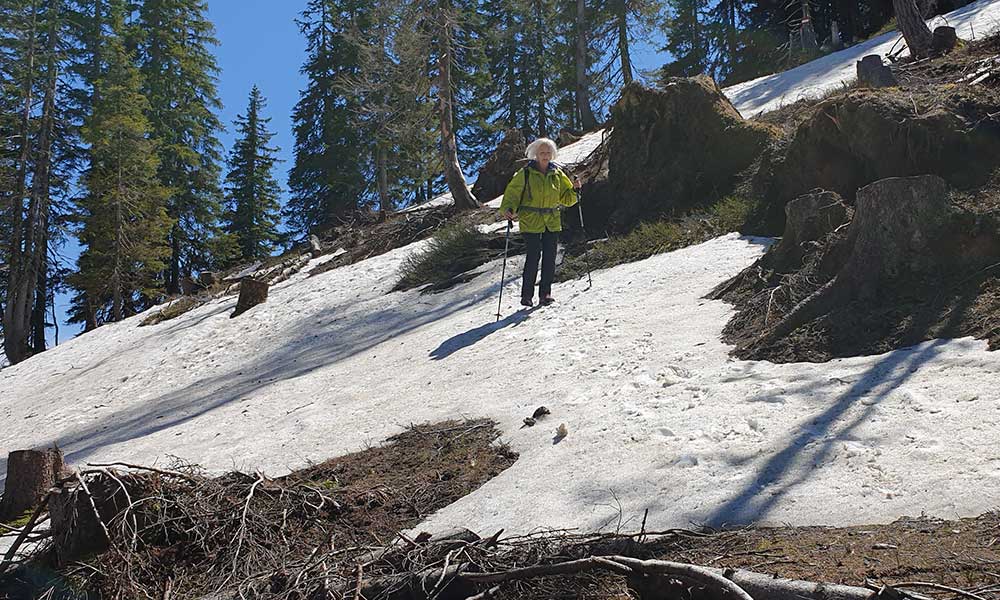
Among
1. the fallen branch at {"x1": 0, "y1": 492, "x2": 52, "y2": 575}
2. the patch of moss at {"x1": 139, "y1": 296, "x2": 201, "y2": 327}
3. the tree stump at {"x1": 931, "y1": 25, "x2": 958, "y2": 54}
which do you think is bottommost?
the fallen branch at {"x1": 0, "y1": 492, "x2": 52, "y2": 575}

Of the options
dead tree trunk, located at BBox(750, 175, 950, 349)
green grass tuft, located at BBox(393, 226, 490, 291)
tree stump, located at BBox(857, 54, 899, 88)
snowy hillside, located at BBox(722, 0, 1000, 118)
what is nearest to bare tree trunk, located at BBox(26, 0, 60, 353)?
A: green grass tuft, located at BBox(393, 226, 490, 291)

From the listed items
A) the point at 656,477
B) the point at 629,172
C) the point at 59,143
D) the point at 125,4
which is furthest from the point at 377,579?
the point at 125,4

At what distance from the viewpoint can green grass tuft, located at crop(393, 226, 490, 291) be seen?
46.9 ft

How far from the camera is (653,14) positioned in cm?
3281

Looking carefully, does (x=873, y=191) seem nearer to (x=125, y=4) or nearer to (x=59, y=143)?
(x=59, y=143)

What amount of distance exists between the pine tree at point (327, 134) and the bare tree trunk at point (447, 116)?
46.9ft

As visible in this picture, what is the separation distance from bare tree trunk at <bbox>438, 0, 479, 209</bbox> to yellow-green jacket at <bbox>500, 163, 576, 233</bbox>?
33.3ft

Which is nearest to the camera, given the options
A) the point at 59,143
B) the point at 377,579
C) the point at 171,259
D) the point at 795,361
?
the point at 377,579

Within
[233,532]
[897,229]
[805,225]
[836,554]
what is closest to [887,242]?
[897,229]

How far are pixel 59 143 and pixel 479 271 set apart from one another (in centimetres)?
2605

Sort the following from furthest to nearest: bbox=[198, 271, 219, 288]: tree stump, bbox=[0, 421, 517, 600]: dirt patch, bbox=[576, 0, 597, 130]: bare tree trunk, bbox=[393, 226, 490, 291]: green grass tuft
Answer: bbox=[576, 0, 597, 130]: bare tree trunk → bbox=[198, 271, 219, 288]: tree stump → bbox=[393, 226, 490, 291]: green grass tuft → bbox=[0, 421, 517, 600]: dirt patch

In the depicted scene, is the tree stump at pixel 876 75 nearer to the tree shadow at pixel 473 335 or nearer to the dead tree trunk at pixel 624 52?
the tree shadow at pixel 473 335

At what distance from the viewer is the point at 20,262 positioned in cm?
2942

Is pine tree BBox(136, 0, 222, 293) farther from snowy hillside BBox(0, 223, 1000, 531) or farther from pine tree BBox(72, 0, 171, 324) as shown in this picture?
snowy hillside BBox(0, 223, 1000, 531)
